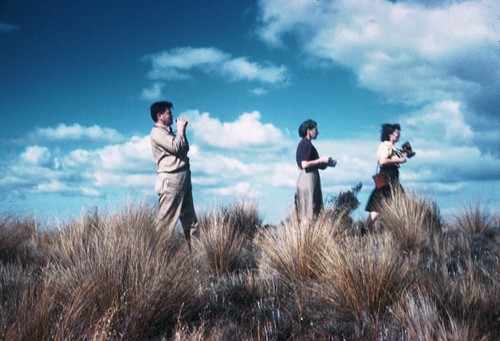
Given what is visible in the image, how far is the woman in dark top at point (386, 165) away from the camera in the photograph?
8609 millimetres

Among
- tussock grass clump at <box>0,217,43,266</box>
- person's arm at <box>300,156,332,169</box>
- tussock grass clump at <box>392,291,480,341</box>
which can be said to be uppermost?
Result: person's arm at <box>300,156,332,169</box>

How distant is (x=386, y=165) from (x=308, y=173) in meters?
1.73

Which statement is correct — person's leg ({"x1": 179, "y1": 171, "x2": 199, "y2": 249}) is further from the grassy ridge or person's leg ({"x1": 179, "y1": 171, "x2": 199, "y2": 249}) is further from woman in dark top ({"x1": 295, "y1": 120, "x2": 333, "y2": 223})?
woman in dark top ({"x1": 295, "y1": 120, "x2": 333, "y2": 223})

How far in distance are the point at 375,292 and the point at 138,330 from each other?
6.84 feet

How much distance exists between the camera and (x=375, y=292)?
4184 millimetres

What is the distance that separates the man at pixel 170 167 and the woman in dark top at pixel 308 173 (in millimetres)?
1923

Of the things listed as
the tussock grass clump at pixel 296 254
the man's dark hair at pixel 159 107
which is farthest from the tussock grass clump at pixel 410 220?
the man's dark hair at pixel 159 107

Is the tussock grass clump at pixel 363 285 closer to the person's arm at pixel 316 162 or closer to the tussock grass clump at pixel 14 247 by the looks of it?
the person's arm at pixel 316 162

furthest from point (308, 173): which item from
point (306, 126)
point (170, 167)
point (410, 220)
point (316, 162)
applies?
point (170, 167)

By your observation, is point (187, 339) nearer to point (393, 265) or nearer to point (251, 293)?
point (251, 293)

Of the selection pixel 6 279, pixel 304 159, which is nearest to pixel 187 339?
pixel 6 279

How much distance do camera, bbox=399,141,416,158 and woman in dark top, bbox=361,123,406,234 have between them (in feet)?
1.01

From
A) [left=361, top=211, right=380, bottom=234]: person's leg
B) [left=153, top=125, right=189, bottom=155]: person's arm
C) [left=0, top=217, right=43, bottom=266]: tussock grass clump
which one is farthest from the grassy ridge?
[left=361, top=211, right=380, bottom=234]: person's leg

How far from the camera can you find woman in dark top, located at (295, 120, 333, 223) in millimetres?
7793
